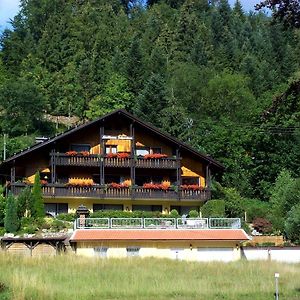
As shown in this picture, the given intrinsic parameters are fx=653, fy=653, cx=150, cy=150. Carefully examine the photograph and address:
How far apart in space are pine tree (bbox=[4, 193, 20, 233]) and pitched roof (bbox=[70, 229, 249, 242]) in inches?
199

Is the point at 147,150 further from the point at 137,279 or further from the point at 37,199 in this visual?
the point at 137,279

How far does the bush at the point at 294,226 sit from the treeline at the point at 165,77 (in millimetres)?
14102

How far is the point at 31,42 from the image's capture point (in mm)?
88938

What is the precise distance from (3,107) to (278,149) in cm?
2674

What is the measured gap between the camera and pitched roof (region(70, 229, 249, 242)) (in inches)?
1284

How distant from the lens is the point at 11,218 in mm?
36219

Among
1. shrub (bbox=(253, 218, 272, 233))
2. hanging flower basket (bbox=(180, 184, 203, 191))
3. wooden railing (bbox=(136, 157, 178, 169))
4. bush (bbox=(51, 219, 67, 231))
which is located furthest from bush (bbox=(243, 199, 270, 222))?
bush (bbox=(51, 219, 67, 231))

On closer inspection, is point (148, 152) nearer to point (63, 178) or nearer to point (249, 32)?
point (63, 178)

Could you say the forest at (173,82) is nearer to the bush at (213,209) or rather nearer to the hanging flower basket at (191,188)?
the hanging flower basket at (191,188)

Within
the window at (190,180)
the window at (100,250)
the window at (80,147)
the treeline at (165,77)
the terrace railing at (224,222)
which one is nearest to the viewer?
the window at (100,250)

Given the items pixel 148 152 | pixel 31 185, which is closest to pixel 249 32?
pixel 148 152

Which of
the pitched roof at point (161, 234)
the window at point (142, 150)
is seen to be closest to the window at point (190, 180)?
the window at point (142, 150)

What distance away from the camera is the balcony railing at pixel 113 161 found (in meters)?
43.1

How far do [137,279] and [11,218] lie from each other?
1637cm
